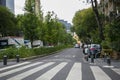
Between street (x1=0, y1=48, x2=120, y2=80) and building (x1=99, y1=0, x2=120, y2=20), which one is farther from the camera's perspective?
building (x1=99, y1=0, x2=120, y2=20)

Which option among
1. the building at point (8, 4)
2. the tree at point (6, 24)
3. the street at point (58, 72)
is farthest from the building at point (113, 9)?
the building at point (8, 4)

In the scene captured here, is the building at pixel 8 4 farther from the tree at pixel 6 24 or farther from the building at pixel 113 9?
the building at pixel 113 9

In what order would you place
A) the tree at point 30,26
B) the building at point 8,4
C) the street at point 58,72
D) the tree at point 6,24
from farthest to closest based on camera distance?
1. the building at point 8,4
2. the tree at point 6,24
3. the tree at point 30,26
4. the street at point 58,72

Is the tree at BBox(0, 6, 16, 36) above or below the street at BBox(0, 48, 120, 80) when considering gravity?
above

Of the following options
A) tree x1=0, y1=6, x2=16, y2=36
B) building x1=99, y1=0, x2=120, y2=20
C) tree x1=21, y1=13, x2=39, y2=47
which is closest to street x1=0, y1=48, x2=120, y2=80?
building x1=99, y1=0, x2=120, y2=20

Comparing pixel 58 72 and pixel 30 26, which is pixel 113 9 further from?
pixel 58 72

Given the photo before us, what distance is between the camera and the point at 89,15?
81938mm

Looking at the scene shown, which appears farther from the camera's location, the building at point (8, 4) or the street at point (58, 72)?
the building at point (8, 4)

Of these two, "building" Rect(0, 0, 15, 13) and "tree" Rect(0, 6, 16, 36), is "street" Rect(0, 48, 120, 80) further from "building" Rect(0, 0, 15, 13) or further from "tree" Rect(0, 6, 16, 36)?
"building" Rect(0, 0, 15, 13)

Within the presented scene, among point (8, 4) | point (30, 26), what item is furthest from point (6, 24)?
point (8, 4)

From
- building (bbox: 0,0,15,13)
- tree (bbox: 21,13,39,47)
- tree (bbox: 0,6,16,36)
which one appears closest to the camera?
tree (bbox: 21,13,39,47)

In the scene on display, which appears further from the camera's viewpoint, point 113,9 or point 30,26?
point 113,9

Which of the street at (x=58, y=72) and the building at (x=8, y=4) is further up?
the building at (x=8, y=4)

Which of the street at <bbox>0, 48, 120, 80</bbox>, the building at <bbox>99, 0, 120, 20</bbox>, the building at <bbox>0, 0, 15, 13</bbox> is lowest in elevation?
the street at <bbox>0, 48, 120, 80</bbox>
